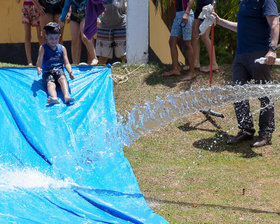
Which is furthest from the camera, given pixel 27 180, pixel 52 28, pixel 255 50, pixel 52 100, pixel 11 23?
pixel 11 23

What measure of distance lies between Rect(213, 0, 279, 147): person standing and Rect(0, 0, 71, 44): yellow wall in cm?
633

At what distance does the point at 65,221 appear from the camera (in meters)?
3.93

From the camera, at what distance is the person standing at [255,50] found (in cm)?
533

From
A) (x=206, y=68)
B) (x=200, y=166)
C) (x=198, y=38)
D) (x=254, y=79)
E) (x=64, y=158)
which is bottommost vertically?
(x=200, y=166)

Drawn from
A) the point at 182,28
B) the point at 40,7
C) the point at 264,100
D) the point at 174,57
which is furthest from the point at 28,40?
the point at 264,100

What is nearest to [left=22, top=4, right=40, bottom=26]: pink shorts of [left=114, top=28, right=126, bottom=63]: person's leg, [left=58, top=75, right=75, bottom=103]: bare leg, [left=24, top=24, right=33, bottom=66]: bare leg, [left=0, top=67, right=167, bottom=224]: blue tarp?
[left=24, top=24, right=33, bottom=66]: bare leg

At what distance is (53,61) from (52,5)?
1.85 metres

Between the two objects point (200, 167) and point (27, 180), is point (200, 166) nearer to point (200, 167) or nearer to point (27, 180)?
point (200, 167)

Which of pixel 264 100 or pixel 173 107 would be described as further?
pixel 173 107

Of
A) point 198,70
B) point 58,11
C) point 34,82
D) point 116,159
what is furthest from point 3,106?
point 198,70

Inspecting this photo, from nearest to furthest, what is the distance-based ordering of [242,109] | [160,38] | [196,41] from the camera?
[242,109]
[196,41]
[160,38]

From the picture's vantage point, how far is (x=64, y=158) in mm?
5254

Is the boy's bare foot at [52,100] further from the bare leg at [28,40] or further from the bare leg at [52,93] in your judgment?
the bare leg at [28,40]

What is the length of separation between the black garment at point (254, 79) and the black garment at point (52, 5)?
356 centimetres
